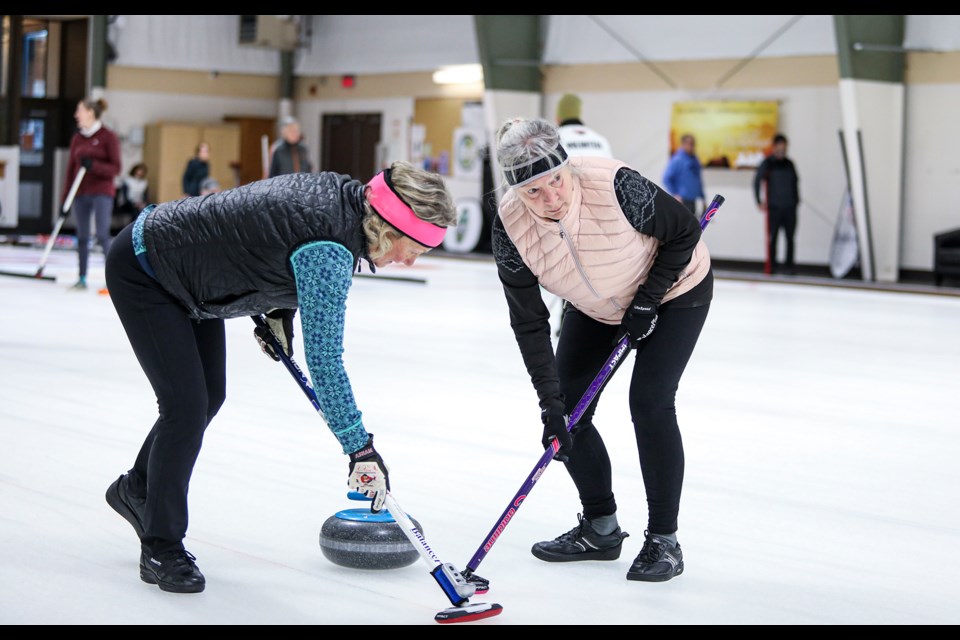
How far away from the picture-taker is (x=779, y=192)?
1309 centimetres

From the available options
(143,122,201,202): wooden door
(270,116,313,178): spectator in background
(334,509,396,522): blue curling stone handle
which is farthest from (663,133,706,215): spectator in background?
(334,509,396,522): blue curling stone handle

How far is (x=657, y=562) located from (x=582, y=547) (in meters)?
0.23

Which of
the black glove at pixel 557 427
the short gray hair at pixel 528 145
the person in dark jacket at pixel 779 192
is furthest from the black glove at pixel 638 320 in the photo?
the person in dark jacket at pixel 779 192

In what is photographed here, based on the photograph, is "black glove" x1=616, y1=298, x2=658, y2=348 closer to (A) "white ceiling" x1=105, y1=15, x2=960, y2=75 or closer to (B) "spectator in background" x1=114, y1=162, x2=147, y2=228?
(A) "white ceiling" x1=105, y1=15, x2=960, y2=75

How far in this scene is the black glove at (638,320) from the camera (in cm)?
274

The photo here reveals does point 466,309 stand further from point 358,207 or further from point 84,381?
point 358,207

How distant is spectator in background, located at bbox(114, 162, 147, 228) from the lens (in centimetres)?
1738

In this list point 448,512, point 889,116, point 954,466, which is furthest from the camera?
point 889,116

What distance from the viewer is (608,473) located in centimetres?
304

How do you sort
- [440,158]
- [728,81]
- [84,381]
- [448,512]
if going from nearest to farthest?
[448,512] < [84,381] < [728,81] < [440,158]
